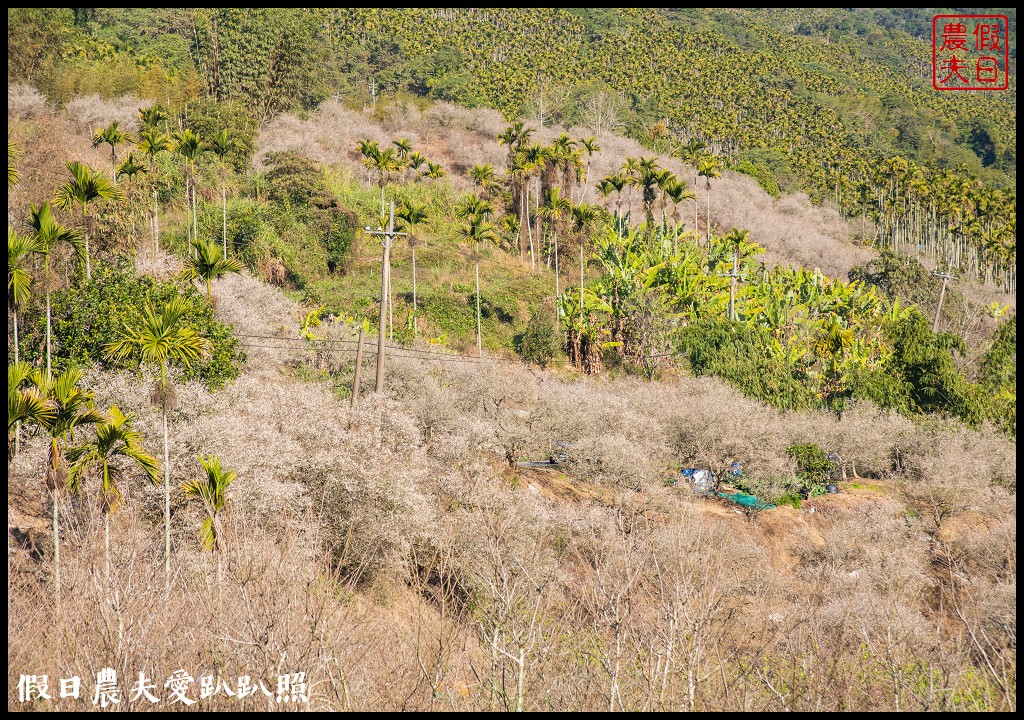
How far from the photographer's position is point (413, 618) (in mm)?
17188

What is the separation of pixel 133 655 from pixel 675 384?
31493 millimetres

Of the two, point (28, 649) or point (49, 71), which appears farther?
point (49, 71)

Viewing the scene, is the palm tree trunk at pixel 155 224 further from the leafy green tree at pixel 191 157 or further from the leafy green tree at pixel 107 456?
the leafy green tree at pixel 107 456

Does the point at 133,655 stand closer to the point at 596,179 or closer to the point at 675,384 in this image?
the point at 675,384

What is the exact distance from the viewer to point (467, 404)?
30375 millimetres

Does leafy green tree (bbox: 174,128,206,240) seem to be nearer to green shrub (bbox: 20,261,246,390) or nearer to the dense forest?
the dense forest

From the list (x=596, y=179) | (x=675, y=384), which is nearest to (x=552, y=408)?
(x=675, y=384)

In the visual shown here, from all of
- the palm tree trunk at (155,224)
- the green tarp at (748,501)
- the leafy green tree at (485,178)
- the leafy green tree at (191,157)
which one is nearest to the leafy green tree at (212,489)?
the green tarp at (748,501)

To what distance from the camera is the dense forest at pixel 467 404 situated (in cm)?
1162

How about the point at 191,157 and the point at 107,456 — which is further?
the point at 191,157

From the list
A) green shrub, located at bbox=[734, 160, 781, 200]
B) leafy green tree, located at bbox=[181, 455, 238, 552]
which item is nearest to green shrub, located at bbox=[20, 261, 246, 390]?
leafy green tree, located at bbox=[181, 455, 238, 552]

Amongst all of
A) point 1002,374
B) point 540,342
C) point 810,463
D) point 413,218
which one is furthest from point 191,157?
point 1002,374

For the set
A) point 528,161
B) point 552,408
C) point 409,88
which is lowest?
point 552,408

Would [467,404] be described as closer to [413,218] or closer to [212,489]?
[212,489]
